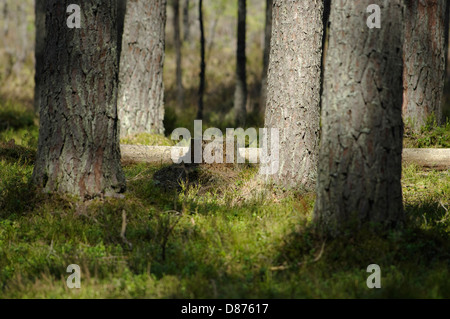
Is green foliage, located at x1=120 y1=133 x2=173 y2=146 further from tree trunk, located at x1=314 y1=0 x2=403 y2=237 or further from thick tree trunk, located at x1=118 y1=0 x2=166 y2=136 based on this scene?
tree trunk, located at x1=314 y1=0 x2=403 y2=237

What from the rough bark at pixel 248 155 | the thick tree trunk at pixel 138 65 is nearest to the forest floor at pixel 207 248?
the rough bark at pixel 248 155

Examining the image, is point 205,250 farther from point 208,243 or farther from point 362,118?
point 362,118

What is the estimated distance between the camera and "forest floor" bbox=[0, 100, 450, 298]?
420 centimetres

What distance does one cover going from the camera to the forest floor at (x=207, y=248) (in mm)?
4195

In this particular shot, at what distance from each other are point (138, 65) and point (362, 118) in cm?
641

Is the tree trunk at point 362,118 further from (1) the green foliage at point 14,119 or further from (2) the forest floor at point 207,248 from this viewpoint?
(1) the green foliage at point 14,119

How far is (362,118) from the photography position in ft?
15.4

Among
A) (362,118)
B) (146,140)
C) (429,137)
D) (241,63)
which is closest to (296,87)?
(362,118)

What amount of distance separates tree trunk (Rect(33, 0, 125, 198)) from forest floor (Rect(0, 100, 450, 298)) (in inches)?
11.2

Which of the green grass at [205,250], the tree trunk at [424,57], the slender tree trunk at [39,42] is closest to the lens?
the green grass at [205,250]

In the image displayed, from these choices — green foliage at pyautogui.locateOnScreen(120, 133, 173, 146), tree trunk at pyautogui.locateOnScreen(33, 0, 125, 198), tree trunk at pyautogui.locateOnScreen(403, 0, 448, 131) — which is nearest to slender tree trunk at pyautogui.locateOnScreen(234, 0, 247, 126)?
green foliage at pyautogui.locateOnScreen(120, 133, 173, 146)

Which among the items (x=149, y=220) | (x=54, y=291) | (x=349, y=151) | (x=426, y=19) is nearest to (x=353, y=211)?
(x=349, y=151)

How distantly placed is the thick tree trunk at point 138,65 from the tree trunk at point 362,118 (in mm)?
5914

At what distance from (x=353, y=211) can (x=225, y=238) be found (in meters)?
1.32
